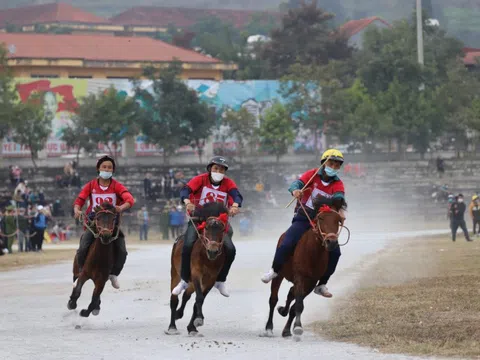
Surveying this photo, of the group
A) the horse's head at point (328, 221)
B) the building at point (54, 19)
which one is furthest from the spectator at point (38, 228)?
the building at point (54, 19)

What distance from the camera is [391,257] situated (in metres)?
32.7

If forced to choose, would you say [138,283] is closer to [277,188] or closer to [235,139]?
[277,188]

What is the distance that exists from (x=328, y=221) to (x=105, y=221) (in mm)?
3534

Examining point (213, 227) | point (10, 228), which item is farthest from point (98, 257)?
point (10, 228)

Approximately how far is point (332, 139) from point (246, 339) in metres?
78.5

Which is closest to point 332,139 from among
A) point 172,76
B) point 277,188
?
point 172,76

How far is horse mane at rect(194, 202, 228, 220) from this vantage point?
15961 millimetres

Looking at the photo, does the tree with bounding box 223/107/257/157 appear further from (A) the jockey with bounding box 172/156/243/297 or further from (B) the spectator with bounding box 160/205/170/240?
(A) the jockey with bounding box 172/156/243/297

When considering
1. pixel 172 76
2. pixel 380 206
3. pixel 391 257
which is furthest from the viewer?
pixel 172 76

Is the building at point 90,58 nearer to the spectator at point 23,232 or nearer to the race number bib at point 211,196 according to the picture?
the spectator at point 23,232

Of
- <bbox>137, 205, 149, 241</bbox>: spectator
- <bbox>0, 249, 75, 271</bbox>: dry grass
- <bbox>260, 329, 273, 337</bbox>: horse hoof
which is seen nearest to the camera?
<bbox>260, 329, 273, 337</bbox>: horse hoof

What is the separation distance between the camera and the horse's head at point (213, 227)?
1548 centimetres

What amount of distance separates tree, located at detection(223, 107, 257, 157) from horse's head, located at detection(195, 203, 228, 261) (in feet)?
221

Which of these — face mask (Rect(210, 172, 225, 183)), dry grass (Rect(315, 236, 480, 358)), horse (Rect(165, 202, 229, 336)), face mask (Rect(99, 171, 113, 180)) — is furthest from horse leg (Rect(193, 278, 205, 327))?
face mask (Rect(99, 171, 113, 180))
